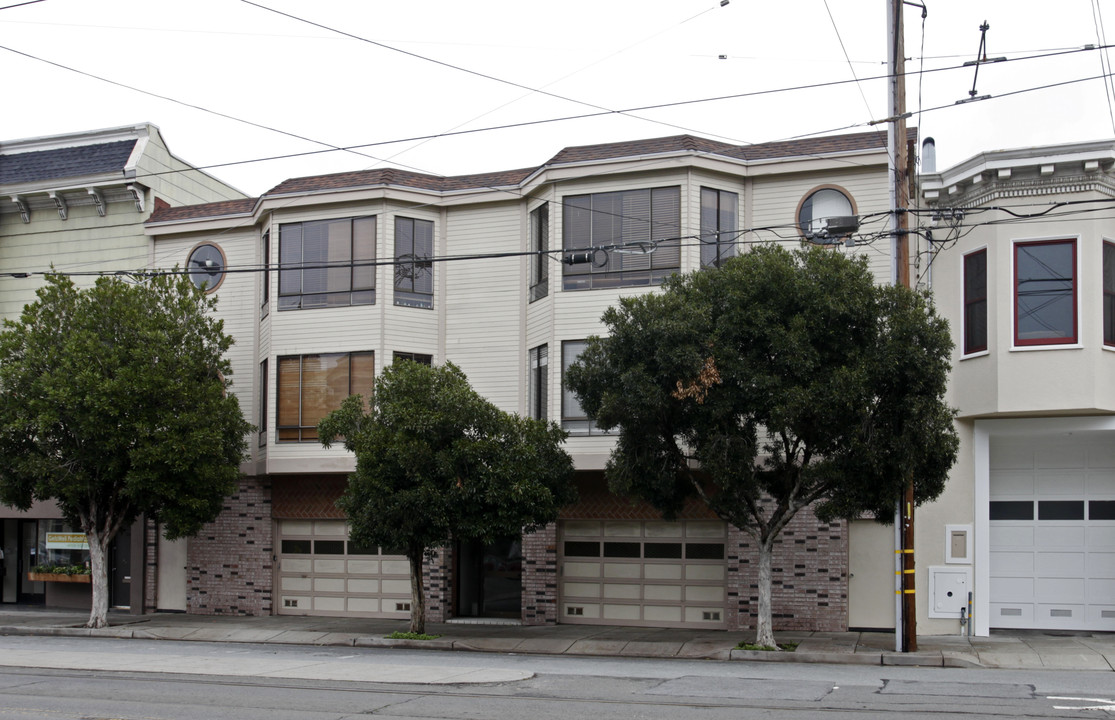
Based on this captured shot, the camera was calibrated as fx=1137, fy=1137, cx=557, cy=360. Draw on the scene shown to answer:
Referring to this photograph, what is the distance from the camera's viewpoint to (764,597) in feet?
62.0

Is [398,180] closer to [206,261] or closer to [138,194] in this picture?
[206,261]

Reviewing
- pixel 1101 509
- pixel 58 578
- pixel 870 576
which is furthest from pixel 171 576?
pixel 1101 509

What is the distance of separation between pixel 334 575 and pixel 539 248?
869 cm

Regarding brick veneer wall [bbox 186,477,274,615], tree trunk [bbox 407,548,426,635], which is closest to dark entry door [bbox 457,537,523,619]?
tree trunk [bbox 407,548,426,635]

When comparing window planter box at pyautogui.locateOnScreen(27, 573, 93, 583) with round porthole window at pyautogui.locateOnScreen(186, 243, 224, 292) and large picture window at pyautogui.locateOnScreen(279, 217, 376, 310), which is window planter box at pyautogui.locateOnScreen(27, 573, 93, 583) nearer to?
round porthole window at pyautogui.locateOnScreen(186, 243, 224, 292)

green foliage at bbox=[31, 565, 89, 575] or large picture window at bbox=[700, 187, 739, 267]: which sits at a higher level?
large picture window at bbox=[700, 187, 739, 267]

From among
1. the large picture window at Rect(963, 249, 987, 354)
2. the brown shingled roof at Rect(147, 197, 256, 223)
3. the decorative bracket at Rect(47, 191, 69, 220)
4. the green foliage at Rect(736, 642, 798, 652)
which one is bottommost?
the green foliage at Rect(736, 642, 798, 652)

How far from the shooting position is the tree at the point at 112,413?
21828 mm

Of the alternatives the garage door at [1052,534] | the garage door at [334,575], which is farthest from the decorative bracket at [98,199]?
the garage door at [1052,534]

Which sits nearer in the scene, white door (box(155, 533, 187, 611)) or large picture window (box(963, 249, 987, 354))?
large picture window (box(963, 249, 987, 354))

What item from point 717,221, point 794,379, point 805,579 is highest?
point 717,221

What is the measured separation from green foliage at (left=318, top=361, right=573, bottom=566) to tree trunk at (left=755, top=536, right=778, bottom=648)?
3.86 meters

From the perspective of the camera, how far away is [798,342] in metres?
17.2

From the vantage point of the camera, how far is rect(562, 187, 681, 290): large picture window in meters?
22.4
